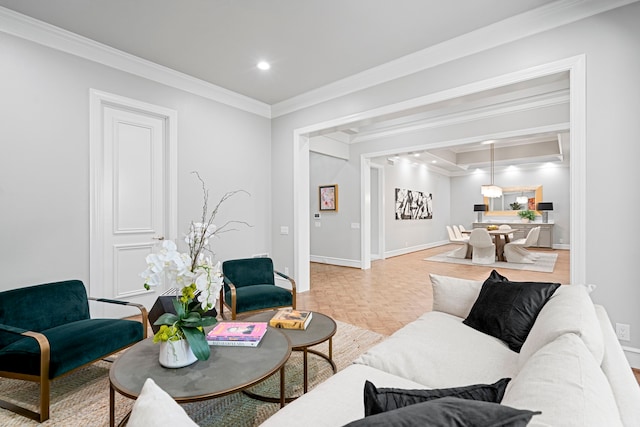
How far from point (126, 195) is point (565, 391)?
4.08m

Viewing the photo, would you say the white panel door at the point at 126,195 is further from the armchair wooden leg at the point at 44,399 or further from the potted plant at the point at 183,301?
the potted plant at the point at 183,301

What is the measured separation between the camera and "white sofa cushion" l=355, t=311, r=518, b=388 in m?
1.55

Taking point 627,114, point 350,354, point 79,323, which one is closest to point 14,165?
point 79,323

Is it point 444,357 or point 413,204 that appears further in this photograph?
point 413,204

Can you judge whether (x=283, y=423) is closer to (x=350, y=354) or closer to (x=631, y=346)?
(x=350, y=354)

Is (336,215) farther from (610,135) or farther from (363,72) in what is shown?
(610,135)

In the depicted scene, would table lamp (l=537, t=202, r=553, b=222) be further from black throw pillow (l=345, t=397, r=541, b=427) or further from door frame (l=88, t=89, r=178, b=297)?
black throw pillow (l=345, t=397, r=541, b=427)

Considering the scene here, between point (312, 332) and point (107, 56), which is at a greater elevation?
point (107, 56)

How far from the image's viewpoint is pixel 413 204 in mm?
9992

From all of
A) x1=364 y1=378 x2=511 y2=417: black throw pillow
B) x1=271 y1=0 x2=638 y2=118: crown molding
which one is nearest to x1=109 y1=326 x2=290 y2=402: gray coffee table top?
x1=364 y1=378 x2=511 y2=417: black throw pillow

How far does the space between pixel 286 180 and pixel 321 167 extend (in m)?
2.90

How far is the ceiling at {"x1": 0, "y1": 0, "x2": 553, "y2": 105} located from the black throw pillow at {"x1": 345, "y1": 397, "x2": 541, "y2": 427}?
2.97m

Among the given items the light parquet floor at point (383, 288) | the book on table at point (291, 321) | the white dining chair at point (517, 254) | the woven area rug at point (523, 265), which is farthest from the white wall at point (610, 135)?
the white dining chair at point (517, 254)

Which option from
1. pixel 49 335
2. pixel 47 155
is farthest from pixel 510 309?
pixel 47 155
